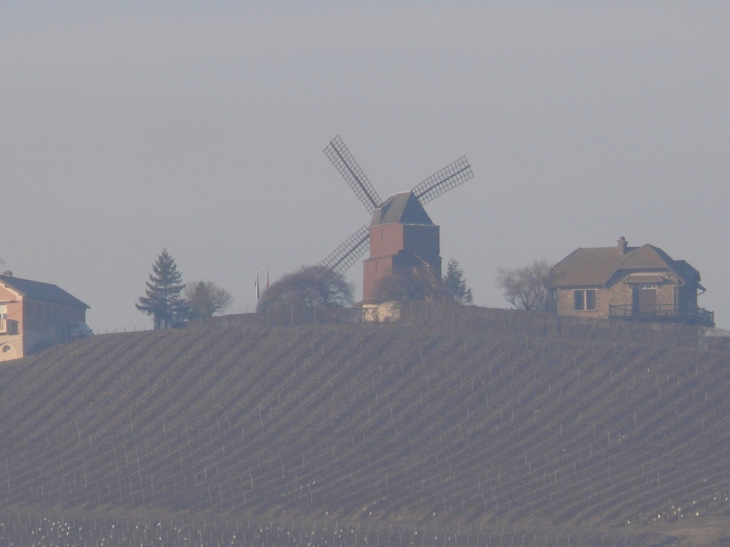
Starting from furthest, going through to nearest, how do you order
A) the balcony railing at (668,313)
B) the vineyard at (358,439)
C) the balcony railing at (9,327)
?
the balcony railing at (9,327), the balcony railing at (668,313), the vineyard at (358,439)

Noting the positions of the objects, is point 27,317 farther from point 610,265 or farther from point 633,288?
point 633,288

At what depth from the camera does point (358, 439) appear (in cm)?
6425

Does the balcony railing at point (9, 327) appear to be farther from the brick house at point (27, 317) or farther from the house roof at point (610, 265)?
the house roof at point (610, 265)

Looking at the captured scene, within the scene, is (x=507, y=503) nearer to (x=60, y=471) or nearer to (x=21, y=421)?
(x=60, y=471)

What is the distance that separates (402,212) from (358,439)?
71.6 ft

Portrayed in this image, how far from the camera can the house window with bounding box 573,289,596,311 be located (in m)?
83.9

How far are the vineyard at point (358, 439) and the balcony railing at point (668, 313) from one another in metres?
8.62

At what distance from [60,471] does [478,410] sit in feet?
58.2

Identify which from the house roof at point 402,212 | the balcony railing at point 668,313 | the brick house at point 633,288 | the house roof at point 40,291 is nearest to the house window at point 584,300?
the brick house at point 633,288

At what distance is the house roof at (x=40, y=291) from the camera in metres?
82.9

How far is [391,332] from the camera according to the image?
3007 inches

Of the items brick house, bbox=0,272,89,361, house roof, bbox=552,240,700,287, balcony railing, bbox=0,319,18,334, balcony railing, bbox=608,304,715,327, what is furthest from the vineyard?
house roof, bbox=552,240,700,287

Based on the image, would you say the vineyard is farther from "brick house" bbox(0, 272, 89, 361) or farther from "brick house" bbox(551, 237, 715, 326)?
"brick house" bbox(551, 237, 715, 326)

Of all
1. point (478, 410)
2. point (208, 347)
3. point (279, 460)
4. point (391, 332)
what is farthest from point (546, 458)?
point (208, 347)
